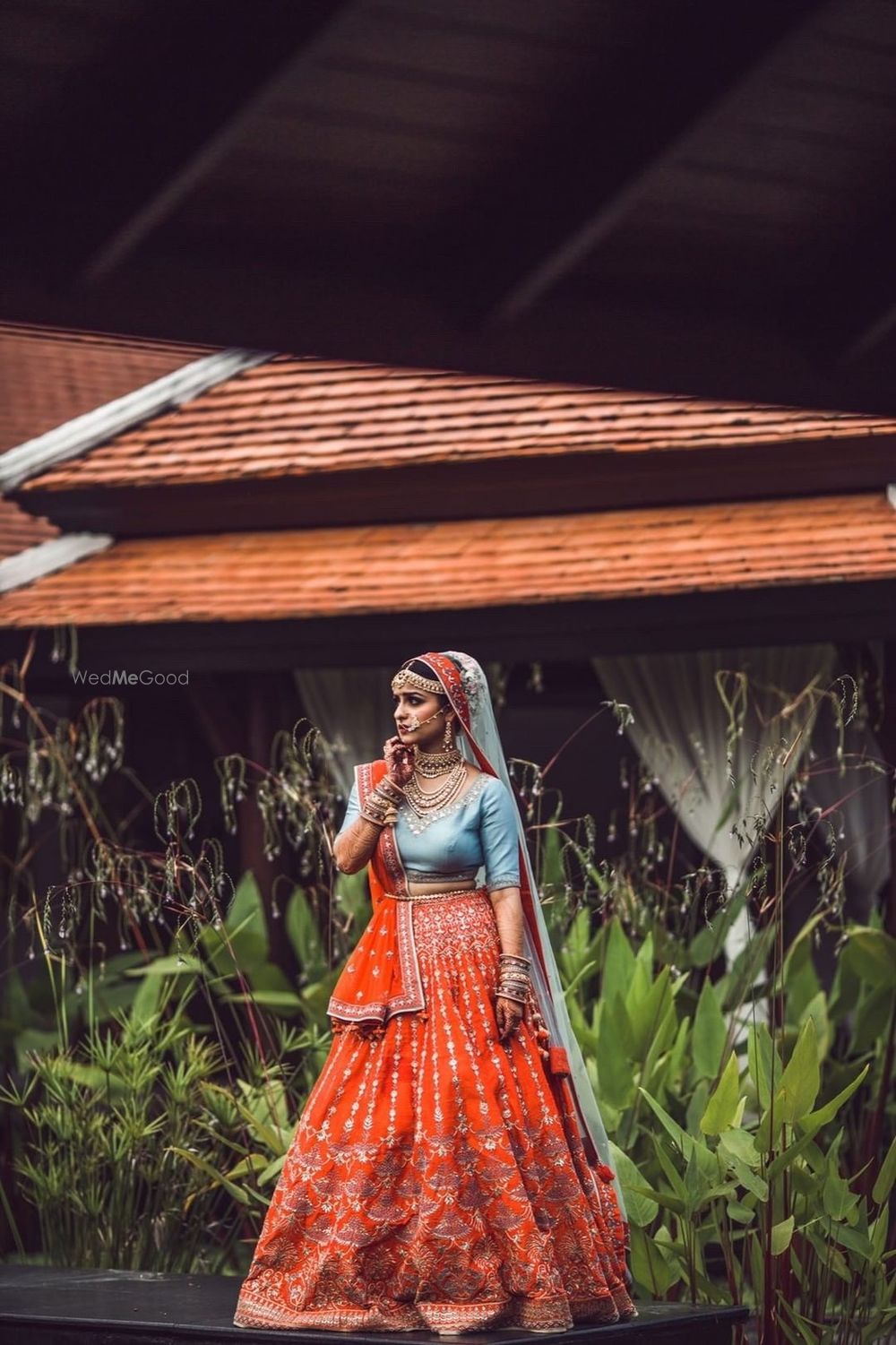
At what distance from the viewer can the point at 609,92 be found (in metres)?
4.55

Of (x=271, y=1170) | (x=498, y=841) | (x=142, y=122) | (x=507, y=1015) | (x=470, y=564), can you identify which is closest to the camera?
(x=142, y=122)

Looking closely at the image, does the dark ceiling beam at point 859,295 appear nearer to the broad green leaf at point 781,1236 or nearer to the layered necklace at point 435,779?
the layered necklace at point 435,779

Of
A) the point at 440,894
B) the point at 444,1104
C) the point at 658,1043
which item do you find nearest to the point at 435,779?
the point at 440,894

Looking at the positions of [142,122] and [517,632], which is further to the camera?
[517,632]

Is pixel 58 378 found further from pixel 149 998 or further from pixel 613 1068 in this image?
pixel 613 1068

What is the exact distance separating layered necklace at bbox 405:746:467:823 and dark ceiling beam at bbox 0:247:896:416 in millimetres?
971

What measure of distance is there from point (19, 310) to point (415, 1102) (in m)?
2.04

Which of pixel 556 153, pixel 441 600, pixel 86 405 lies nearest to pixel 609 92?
pixel 556 153

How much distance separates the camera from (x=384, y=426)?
35.3 feet

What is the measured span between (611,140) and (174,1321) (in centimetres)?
301

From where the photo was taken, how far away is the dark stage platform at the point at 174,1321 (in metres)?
4.70

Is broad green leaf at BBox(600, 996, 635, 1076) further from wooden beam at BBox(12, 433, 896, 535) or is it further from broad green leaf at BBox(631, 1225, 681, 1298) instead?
wooden beam at BBox(12, 433, 896, 535)

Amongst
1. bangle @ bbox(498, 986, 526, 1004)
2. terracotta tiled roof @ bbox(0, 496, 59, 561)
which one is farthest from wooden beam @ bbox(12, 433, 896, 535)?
bangle @ bbox(498, 986, 526, 1004)

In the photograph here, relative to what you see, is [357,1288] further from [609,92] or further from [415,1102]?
[609,92]
